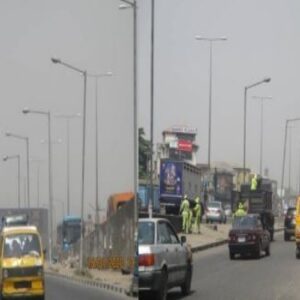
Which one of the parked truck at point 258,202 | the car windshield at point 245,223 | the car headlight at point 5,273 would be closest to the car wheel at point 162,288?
the car headlight at point 5,273

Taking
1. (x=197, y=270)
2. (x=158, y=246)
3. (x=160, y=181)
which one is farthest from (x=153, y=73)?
(x=160, y=181)

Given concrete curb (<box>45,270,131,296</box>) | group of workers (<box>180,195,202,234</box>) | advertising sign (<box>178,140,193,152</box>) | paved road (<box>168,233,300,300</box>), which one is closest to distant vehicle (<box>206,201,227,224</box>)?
group of workers (<box>180,195,202,234</box>)

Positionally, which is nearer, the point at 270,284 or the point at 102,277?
the point at 270,284

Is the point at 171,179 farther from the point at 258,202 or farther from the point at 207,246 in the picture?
the point at 207,246

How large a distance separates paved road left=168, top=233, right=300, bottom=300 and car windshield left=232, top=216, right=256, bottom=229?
51.6 inches

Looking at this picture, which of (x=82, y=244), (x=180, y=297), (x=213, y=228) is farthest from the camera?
(x=213, y=228)

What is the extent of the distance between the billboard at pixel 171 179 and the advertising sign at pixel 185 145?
79.6m

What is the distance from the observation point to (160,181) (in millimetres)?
56812

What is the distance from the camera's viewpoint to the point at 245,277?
2795cm

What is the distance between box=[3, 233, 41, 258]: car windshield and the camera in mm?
23328

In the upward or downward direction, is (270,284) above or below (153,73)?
below

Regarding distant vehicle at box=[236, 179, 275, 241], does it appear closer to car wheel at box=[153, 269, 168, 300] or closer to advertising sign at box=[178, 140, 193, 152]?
car wheel at box=[153, 269, 168, 300]

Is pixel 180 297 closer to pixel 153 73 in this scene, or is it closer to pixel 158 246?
pixel 158 246

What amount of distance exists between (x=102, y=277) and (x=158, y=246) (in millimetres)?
10730
